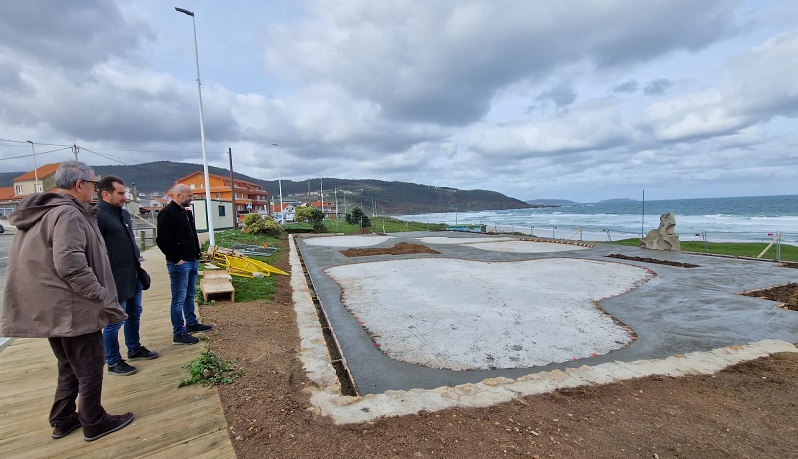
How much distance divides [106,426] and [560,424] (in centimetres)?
324

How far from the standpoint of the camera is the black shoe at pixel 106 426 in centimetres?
238

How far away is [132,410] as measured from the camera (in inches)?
109

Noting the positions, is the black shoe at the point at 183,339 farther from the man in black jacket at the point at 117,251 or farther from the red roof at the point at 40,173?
the red roof at the point at 40,173

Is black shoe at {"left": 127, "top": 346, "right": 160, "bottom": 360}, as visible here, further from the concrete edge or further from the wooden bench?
the wooden bench

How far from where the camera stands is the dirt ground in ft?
8.07

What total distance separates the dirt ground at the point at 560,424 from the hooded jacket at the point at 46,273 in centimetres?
128

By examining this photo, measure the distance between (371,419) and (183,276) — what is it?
2804 mm

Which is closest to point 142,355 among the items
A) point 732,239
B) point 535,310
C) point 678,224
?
point 535,310

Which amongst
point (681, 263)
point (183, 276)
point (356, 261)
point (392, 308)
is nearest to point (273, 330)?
point (183, 276)

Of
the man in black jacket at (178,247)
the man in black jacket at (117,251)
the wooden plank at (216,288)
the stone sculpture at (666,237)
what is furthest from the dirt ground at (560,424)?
the stone sculpture at (666,237)

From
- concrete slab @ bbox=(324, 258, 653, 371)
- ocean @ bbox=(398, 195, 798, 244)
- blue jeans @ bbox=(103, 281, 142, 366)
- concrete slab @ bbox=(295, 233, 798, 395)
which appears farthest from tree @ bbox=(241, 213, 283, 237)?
blue jeans @ bbox=(103, 281, 142, 366)

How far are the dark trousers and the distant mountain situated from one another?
13748 cm

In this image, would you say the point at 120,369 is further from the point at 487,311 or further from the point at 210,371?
the point at 487,311

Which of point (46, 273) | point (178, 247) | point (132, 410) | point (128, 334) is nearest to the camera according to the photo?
point (46, 273)
